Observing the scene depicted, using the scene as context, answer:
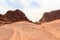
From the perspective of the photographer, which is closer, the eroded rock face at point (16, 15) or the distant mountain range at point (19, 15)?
the distant mountain range at point (19, 15)

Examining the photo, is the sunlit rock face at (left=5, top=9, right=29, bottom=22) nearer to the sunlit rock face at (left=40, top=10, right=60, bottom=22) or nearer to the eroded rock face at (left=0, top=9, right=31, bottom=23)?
the eroded rock face at (left=0, top=9, right=31, bottom=23)

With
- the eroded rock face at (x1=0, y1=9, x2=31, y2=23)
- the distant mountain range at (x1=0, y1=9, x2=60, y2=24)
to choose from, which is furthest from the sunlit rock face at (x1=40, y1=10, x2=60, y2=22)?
the eroded rock face at (x1=0, y1=9, x2=31, y2=23)

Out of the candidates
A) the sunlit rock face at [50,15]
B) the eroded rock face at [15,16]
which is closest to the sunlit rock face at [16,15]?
the eroded rock face at [15,16]

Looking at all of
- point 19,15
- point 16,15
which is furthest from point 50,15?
point 16,15

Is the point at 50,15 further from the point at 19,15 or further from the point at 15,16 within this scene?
the point at 15,16

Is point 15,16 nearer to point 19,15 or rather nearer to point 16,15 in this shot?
point 16,15

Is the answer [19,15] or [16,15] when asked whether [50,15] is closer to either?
[19,15]

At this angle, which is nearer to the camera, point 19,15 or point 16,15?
Answer: point 19,15

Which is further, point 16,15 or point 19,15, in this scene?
point 16,15

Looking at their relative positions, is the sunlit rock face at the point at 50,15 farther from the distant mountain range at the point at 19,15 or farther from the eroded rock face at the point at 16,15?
the eroded rock face at the point at 16,15

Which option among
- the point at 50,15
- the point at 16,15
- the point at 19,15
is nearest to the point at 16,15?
the point at 16,15

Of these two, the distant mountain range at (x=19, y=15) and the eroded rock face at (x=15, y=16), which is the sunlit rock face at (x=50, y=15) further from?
the eroded rock face at (x=15, y=16)

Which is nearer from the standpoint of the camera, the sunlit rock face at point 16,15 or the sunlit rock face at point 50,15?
the sunlit rock face at point 50,15

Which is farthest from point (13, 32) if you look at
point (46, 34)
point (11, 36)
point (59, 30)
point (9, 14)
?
point (9, 14)
